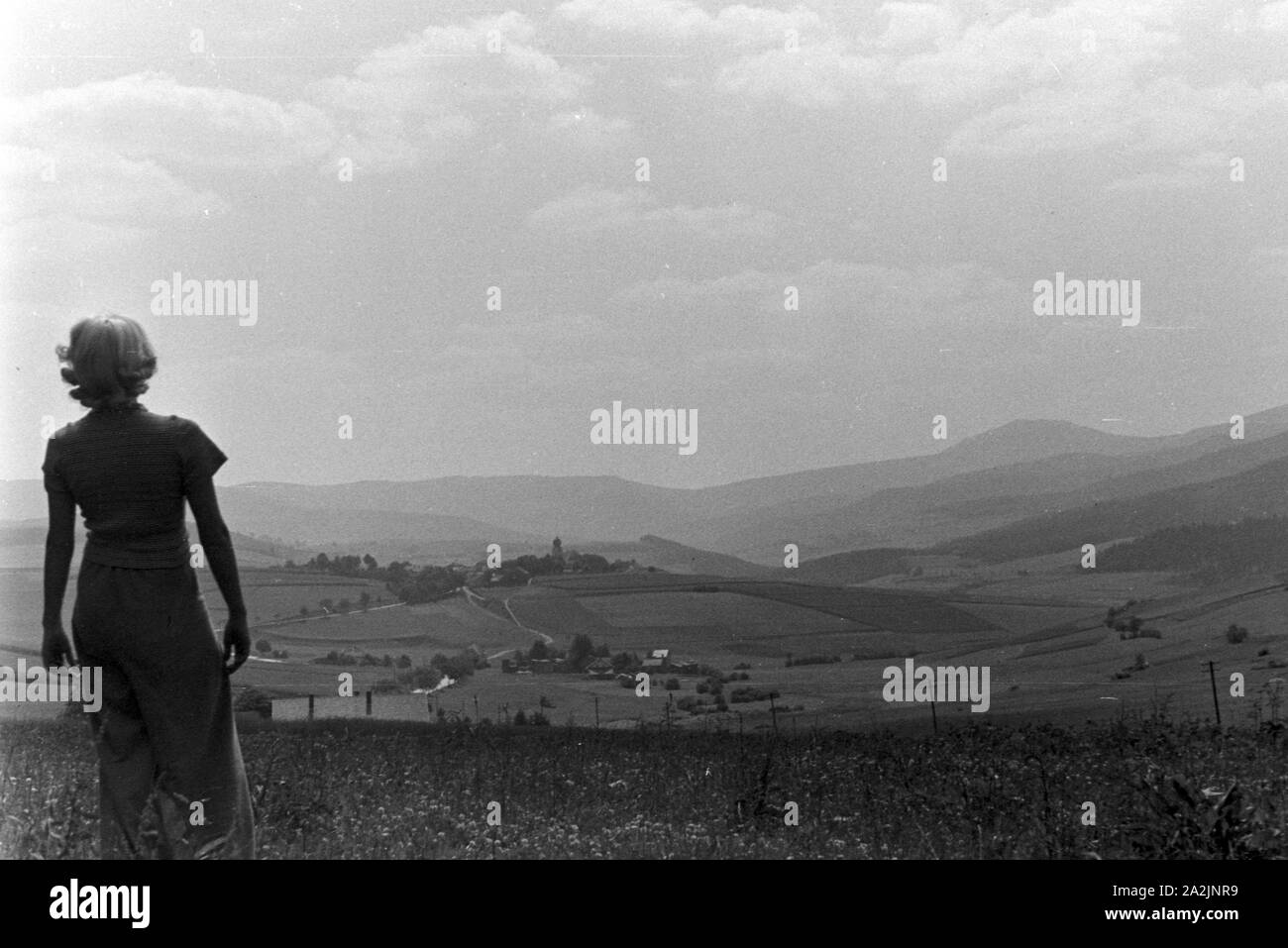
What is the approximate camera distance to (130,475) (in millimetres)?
5254

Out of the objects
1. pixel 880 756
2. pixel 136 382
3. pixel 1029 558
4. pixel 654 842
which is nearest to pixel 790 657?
pixel 880 756

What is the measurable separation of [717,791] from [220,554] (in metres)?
2.97

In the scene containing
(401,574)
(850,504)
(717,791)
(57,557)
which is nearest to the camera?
(57,557)

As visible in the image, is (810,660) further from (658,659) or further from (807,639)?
(658,659)

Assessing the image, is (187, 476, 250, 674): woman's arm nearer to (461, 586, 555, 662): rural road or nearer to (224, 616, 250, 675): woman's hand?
(224, 616, 250, 675): woman's hand

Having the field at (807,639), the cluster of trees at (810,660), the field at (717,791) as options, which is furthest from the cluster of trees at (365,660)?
the cluster of trees at (810,660)

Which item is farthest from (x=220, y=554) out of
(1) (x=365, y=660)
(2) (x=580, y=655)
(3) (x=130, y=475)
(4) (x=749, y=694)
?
(4) (x=749, y=694)

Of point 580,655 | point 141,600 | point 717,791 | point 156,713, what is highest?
point 141,600

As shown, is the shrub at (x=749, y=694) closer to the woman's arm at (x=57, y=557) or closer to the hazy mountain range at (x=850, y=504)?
the hazy mountain range at (x=850, y=504)

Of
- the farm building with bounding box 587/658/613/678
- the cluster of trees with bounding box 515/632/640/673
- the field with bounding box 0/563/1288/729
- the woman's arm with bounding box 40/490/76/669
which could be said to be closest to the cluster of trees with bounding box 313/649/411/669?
the field with bounding box 0/563/1288/729

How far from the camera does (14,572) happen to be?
7273mm

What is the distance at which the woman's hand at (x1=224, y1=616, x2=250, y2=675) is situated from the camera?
538 cm

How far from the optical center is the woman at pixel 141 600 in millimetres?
5262

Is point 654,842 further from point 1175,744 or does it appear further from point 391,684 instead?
point 1175,744
